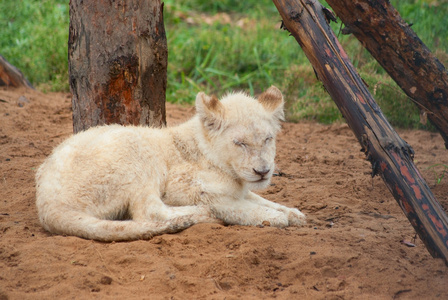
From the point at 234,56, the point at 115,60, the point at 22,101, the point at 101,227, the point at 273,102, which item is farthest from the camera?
the point at 234,56

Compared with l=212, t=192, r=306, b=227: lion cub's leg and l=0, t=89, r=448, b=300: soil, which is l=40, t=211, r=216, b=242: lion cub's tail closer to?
l=0, t=89, r=448, b=300: soil

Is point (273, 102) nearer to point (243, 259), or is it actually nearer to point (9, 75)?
point (243, 259)

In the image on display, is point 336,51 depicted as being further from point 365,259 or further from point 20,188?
point 20,188

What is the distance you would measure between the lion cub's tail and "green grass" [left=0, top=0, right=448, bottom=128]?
4.89m

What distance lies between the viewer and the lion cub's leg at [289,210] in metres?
4.84

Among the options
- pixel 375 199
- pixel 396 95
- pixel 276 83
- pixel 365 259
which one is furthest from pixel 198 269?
pixel 276 83

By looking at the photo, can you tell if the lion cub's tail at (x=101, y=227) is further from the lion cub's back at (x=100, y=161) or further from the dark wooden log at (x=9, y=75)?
the dark wooden log at (x=9, y=75)

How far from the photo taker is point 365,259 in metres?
3.86

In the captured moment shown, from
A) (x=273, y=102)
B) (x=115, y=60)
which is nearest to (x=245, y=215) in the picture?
(x=273, y=102)

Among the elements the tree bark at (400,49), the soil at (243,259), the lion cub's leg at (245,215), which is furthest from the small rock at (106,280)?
the tree bark at (400,49)

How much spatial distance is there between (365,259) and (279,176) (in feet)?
8.68

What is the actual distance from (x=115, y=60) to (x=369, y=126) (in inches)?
112

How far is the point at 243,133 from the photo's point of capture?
4.69 metres

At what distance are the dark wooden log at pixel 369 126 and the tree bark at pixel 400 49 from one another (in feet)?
2.32
